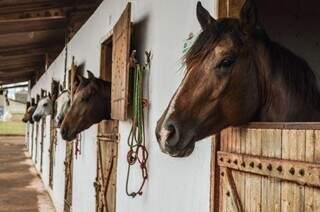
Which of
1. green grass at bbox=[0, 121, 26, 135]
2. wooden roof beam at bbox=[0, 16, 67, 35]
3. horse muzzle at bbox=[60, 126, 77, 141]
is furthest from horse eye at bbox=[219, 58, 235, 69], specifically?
green grass at bbox=[0, 121, 26, 135]

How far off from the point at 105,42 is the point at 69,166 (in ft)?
7.05

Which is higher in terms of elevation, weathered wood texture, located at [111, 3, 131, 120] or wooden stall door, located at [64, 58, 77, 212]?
weathered wood texture, located at [111, 3, 131, 120]

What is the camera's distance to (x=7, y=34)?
6.73 meters

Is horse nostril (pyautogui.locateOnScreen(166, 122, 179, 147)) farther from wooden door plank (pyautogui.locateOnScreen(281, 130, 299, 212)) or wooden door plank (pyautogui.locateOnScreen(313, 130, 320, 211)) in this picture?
wooden door plank (pyautogui.locateOnScreen(313, 130, 320, 211))

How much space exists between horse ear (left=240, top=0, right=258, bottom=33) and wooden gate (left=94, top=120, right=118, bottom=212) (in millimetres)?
2131

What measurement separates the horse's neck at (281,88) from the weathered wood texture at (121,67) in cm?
138

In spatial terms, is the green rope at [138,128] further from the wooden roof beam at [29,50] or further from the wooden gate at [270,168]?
the wooden roof beam at [29,50]

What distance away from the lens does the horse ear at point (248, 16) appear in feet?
5.01

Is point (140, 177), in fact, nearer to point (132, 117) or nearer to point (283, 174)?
point (132, 117)

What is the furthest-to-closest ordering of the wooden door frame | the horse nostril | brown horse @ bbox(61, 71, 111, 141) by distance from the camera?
brown horse @ bbox(61, 71, 111, 141) → the wooden door frame → the horse nostril

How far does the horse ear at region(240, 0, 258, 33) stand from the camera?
1526 millimetres

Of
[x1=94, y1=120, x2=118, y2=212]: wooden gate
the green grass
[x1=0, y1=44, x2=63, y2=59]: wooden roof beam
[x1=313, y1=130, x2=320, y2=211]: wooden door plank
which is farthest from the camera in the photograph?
the green grass

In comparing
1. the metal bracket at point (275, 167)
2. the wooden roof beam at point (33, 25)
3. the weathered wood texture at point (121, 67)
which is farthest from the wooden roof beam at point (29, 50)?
the metal bracket at point (275, 167)

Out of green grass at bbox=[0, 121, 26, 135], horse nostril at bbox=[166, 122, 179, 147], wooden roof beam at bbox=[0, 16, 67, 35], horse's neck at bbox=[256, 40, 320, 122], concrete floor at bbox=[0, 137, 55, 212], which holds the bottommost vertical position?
concrete floor at bbox=[0, 137, 55, 212]
